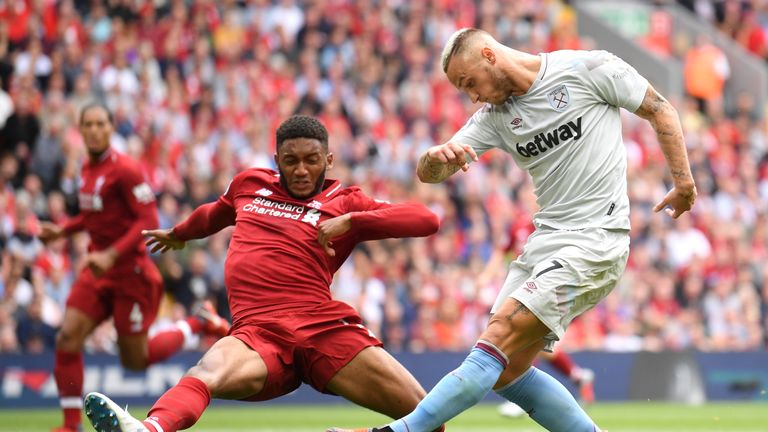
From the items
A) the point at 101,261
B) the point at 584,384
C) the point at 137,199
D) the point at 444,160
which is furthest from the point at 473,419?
the point at 444,160

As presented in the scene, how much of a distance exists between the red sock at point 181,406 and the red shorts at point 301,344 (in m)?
0.43

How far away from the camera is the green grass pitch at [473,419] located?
12.2 meters

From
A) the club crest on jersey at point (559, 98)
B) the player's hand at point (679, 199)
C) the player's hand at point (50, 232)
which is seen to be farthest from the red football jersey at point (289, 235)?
the player's hand at point (50, 232)

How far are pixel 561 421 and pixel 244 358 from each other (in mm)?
1896

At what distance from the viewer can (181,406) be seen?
6.90 metres

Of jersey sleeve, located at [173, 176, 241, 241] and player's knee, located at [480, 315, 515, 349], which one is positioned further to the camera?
jersey sleeve, located at [173, 176, 241, 241]

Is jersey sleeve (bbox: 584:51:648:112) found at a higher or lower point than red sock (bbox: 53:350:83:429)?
higher

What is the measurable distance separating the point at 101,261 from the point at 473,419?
466cm

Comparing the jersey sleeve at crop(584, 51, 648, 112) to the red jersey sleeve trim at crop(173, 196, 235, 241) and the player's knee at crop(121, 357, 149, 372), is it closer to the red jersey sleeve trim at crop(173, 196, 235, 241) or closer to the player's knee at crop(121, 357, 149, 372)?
the red jersey sleeve trim at crop(173, 196, 235, 241)

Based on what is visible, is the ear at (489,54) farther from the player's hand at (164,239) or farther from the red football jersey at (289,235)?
the player's hand at (164,239)

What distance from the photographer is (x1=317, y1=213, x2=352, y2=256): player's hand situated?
739cm

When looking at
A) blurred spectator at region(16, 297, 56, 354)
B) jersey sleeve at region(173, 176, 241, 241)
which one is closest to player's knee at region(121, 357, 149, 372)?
jersey sleeve at region(173, 176, 241, 241)

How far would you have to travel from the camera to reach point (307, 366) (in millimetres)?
7477

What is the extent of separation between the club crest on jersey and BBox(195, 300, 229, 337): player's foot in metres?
4.43
